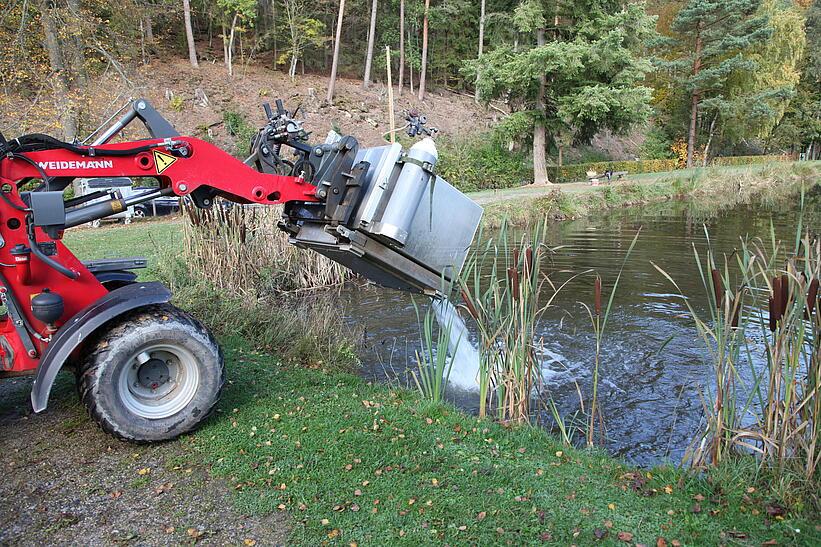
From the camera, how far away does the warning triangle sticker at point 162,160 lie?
14.1 ft

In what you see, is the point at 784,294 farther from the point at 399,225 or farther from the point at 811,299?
the point at 399,225

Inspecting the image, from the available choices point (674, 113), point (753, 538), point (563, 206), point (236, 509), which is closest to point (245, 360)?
point (236, 509)

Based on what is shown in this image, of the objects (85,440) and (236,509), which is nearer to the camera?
(236,509)

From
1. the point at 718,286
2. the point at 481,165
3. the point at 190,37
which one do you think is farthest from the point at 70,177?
the point at 190,37

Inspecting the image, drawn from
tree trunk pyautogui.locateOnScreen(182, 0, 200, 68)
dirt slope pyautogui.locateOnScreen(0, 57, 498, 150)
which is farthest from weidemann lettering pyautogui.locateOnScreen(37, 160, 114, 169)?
tree trunk pyautogui.locateOnScreen(182, 0, 200, 68)

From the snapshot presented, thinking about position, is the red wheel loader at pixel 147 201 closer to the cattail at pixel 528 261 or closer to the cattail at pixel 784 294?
the cattail at pixel 528 261

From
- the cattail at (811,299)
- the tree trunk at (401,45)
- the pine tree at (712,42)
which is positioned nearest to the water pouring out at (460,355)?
the cattail at (811,299)

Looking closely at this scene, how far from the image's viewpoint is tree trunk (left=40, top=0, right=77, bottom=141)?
644 inches

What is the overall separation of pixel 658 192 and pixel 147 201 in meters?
23.8

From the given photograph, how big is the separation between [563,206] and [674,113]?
25970 millimetres

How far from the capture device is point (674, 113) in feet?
137

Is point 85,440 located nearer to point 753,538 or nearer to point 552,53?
point 753,538

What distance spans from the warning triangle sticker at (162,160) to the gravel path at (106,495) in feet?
6.16

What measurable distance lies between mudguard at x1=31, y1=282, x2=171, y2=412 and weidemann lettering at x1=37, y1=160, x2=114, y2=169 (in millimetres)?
873
